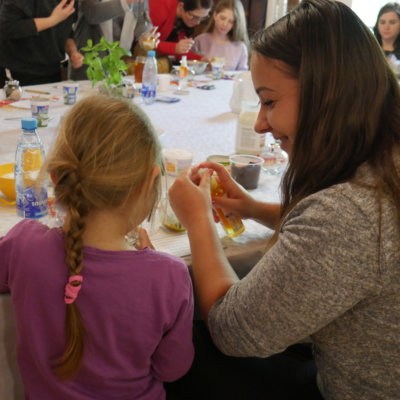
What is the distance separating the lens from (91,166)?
772 millimetres

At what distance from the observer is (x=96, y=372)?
84cm

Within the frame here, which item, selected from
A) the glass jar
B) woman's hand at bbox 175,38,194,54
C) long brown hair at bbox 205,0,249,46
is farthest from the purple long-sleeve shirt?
long brown hair at bbox 205,0,249,46

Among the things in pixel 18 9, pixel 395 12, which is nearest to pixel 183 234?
pixel 18 9

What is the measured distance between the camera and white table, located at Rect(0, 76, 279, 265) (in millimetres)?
1156

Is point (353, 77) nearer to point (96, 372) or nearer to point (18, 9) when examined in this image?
point (96, 372)

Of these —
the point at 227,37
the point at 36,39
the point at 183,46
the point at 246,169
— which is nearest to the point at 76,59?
the point at 36,39

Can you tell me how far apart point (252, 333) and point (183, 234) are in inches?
15.7

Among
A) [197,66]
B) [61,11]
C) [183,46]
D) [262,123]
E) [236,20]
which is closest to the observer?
[262,123]

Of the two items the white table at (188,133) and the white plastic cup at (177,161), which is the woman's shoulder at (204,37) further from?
the white plastic cup at (177,161)

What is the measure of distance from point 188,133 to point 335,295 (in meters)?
1.28

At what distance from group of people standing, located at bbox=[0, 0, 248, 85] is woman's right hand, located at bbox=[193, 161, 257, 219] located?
2151 millimetres

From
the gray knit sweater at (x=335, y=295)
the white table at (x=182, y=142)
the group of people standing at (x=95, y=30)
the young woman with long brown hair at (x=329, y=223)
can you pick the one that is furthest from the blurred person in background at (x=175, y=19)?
the gray knit sweater at (x=335, y=295)

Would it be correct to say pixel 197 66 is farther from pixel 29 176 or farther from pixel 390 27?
pixel 29 176

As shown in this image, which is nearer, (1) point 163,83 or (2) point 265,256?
(2) point 265,256
